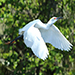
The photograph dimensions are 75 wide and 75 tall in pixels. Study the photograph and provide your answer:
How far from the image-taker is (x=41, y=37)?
7.63 ft

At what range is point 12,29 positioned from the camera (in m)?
2.92

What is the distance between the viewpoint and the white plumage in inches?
83.4

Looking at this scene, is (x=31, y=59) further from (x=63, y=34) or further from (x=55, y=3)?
(x=55, y=3)

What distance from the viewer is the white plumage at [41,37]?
212 cm

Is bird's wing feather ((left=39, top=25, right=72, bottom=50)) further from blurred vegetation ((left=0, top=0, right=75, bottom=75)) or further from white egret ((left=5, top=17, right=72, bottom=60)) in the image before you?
blurred vegetation ((left=0, top=0, right=75, bottom=75))

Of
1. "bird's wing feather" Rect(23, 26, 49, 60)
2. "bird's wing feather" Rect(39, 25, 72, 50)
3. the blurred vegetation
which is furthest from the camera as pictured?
the blurred vegetation

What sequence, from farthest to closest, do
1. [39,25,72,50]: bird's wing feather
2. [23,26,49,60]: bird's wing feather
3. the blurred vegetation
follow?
the blurred vegetation → [39,25,72,50]: bird's wing feather → [23,26,49,60]: bird's wing feather

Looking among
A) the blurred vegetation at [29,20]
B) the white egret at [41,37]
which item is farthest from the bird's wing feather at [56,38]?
the blurred vegetation at [29,20]

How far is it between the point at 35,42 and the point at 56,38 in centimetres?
47

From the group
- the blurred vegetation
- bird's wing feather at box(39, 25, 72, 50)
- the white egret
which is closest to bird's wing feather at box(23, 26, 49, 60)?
the white egret

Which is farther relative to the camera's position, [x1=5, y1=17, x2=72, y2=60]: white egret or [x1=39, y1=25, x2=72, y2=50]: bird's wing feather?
[x1=39, y1=25, x2=72, y2=50]: bird's wing feather

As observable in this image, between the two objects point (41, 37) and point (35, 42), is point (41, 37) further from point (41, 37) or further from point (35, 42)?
point (35, 42)

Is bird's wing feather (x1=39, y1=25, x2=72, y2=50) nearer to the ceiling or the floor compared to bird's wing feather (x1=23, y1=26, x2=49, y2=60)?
nearer to the floor

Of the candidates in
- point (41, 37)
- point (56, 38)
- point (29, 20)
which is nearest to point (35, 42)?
point (41, 37)
